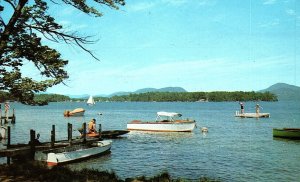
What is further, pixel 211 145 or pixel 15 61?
pixel 211 145

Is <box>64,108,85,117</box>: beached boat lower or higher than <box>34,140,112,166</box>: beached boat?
higher

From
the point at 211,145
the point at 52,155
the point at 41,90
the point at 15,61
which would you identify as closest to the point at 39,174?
the point at 41,90

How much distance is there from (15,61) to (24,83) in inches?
48.7

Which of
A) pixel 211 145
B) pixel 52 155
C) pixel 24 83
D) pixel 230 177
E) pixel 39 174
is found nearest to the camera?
pixel 24 83

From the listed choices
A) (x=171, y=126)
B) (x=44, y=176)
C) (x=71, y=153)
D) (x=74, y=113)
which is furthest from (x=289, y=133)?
(x=74, y=113)

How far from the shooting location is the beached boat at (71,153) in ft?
74.8

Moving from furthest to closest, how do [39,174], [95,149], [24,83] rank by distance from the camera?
[95,149], [39,174], [24,83]

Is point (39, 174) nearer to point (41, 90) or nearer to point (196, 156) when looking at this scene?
point (41, 90)

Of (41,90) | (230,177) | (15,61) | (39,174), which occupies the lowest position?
(230,177)

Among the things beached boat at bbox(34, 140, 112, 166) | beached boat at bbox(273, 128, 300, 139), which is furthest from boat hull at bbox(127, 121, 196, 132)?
beached boat at bbox(34, 140, 112, 166)

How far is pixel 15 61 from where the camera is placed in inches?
529

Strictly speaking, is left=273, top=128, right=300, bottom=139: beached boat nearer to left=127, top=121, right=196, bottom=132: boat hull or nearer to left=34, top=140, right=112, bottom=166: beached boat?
left=127, top=121, right=196, bottom=132: boat hull

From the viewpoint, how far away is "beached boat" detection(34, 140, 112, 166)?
22.8 metres

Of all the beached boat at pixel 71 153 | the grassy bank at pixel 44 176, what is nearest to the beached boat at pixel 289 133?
the beached boat at pixel 71 153
